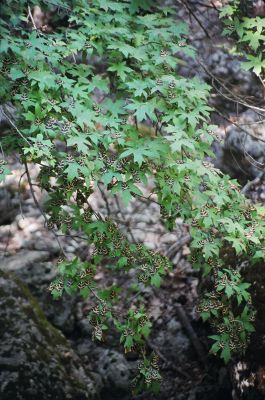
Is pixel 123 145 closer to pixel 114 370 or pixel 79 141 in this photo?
pixel 79 141

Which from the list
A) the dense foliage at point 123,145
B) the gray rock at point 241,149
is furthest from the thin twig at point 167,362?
the gray rock at point 241,149

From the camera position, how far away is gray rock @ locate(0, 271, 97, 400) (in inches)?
155

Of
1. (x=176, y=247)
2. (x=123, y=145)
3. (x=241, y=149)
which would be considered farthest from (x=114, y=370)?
(x=241, y=149)

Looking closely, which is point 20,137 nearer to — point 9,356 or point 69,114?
point 69,114

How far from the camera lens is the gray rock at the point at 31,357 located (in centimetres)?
394

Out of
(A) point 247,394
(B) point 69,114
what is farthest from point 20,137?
(A) point 247,394

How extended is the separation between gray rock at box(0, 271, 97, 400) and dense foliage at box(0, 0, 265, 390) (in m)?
0.89

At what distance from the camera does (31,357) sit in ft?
13.6

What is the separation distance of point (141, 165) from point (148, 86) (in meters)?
0.54

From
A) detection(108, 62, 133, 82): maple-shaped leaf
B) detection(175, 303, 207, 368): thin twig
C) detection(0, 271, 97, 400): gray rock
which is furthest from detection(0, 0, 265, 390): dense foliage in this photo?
detection(175, 303, 207, 368): thin twig

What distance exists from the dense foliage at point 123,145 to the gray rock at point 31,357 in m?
0.89

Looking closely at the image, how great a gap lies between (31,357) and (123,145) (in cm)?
200

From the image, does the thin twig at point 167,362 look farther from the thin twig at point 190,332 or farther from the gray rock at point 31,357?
the gray rock at point 31,357

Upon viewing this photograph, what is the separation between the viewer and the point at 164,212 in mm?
3455
